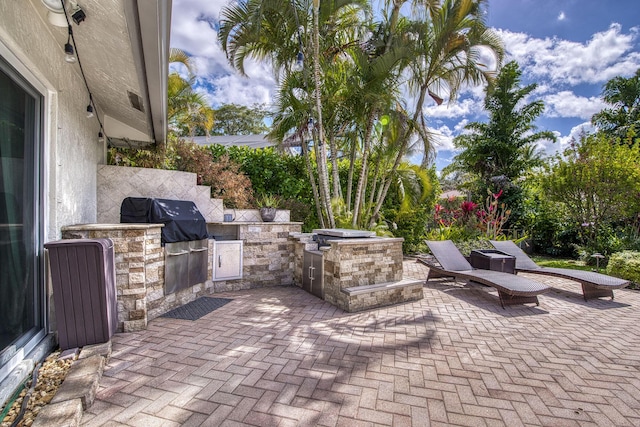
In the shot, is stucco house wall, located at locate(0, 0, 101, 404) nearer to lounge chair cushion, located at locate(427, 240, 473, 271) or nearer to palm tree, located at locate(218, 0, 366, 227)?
palm tree, located at locate(218, 0, 366, 227)

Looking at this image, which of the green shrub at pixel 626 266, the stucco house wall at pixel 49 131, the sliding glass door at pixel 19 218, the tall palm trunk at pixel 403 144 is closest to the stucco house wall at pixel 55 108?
the stucco house wall at pixel 49 131

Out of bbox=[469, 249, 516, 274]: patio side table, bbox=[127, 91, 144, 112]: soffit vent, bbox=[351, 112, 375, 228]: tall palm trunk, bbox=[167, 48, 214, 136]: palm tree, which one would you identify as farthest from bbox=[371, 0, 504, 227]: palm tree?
bbox=[167, 48, 214, 136]: palm tree

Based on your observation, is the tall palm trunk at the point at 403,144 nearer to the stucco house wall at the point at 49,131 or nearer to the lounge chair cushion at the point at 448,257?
the lounge chair cushion at the point at 448,257

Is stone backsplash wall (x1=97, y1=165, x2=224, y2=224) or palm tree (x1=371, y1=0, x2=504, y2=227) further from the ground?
palm tree (x1=371, y1=0, x2=504, y2=227)

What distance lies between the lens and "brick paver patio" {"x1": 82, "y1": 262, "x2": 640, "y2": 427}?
2.14 m

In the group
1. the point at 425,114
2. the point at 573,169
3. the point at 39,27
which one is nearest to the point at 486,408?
the point at 39,27

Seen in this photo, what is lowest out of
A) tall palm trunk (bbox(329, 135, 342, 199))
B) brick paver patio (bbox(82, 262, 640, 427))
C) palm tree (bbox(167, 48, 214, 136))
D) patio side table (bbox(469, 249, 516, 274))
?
brick paver patio (bbox(82, 262, 640, 427))

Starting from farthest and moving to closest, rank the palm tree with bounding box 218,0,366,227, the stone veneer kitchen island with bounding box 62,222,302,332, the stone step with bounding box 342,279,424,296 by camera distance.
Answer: the palm tree with bounding box 218,0,366,227 < the stone step with bounding box 342,279,424,296 < the stone veneer kitchen island with bounding box 62,222,302,332

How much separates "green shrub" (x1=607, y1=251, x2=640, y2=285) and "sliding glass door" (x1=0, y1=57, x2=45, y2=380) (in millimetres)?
9848

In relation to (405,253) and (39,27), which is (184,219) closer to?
(39,27)

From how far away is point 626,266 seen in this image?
21.2 feet

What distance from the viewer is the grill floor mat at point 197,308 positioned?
417cm

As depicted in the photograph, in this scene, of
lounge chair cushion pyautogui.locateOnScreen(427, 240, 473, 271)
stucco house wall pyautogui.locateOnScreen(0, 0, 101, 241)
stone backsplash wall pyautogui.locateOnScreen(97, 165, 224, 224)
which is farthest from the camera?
lounge chair cushion pyautogui.locateOnScreen(427, 240, 473, 271)

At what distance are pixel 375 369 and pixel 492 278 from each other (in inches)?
136
